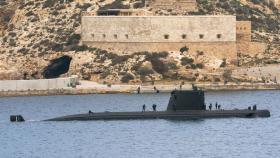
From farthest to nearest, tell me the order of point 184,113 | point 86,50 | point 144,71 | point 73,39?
point 73,39 < point 86,50 < point 144,71 < point 184,113

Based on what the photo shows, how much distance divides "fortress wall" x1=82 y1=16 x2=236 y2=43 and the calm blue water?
900 inches

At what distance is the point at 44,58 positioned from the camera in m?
116

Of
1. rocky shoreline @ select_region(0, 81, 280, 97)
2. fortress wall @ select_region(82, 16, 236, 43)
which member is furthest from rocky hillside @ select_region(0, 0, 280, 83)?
rocky shoreline @ select_region(0, 81, 280, 97)

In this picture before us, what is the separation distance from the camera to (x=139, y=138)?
71250 millimetres

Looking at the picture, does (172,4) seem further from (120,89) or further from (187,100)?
(187,100)

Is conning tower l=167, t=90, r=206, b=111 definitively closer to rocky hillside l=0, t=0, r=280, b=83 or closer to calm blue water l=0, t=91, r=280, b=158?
calm blue water l=0, t=91, r=280, b=158

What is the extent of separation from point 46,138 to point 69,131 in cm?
350

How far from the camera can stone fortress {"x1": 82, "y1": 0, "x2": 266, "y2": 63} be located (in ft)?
377

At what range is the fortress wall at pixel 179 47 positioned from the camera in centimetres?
11531

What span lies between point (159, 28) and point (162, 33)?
20.0 inches

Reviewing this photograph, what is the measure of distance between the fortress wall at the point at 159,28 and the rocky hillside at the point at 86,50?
1.45 m

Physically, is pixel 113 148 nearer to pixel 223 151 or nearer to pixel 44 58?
pixel 223 151

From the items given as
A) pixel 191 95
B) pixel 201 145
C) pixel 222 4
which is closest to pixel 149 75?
pixel 222 4

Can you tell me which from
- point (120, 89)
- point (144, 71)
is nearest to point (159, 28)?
point (144, 71)
